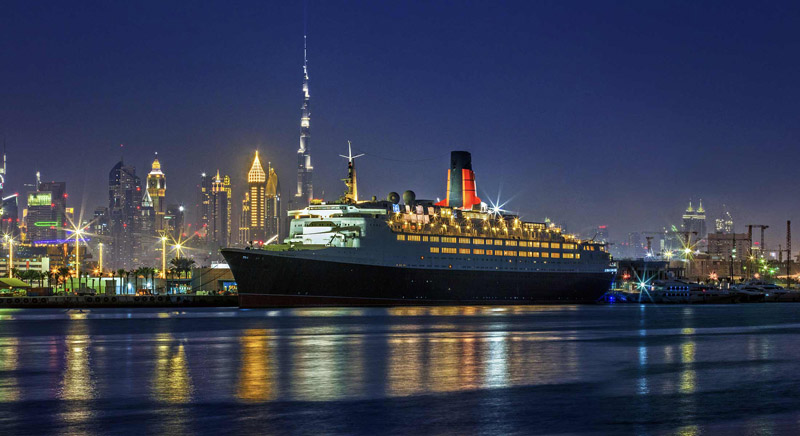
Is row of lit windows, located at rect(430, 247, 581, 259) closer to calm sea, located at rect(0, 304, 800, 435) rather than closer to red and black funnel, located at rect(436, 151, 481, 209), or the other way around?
red and black funnel, located at rect(436, 151, 481, 209)

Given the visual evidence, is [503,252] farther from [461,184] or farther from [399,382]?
A: [399,382]

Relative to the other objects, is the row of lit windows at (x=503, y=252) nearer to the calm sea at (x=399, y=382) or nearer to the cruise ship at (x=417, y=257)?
the cruise ship at (x=417, y=257)

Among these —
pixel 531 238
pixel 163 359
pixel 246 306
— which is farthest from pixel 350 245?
pixel 163 359

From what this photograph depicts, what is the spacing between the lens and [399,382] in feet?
110

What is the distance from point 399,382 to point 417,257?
67046mm

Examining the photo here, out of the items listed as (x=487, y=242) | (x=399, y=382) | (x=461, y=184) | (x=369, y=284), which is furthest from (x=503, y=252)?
(x=399, y=382)

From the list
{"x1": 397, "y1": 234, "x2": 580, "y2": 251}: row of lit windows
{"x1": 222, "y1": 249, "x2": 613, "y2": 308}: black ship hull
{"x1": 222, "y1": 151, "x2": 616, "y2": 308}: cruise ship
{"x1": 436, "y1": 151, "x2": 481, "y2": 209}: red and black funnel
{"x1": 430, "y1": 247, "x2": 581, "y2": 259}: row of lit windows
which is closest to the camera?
{"x1": 222, "y1": 249, "x2": 613, "y2": 308}: black ship hull

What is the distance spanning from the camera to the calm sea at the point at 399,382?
25.2m

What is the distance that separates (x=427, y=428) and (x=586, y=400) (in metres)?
7.17

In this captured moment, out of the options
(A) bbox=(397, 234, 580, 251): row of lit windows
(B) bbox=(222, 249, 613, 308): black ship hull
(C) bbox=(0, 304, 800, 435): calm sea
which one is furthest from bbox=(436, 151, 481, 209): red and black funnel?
(C) bbox=(0, 304, 800, 435): calm sea

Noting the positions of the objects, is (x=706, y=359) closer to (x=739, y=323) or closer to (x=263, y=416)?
(x=263, y=416)

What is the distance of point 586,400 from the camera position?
29391mm

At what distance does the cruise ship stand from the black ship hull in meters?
0.11

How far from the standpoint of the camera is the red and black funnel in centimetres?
12062
